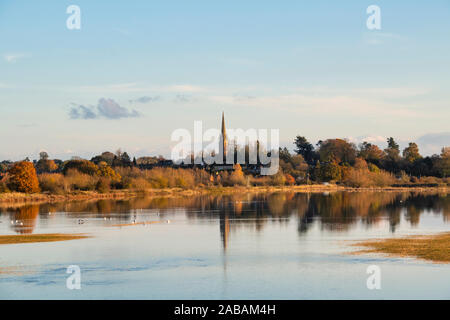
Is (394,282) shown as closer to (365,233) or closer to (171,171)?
(365,233)

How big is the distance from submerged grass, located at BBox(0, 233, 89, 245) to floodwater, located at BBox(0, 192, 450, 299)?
126 cm

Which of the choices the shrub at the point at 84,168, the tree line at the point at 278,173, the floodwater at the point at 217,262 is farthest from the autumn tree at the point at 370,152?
the floodwater at the point at 217,262

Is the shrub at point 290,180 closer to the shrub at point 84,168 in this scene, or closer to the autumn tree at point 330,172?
the autumn tree at point 330,172

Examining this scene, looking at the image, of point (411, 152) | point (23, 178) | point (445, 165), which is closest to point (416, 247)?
point (23, 178)

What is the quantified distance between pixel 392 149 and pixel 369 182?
47561 mm

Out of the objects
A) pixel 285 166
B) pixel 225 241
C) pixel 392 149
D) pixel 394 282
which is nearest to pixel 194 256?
pixel 225 241

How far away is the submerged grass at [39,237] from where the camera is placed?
35438mm

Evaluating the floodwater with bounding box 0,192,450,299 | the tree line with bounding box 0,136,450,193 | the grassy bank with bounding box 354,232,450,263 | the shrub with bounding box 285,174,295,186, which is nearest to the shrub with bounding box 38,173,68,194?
the tree line with bounding box 0,136,450,193

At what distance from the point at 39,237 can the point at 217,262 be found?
49.0 ft

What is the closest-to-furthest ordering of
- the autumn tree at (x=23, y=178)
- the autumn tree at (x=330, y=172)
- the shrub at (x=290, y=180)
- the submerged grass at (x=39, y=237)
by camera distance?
the submerged grass at (x=39, y=237) < the autumn tree at (x=23, y=178) < the shrub at (x=290, y=180) < the autumn tree at (x=330, y=172)

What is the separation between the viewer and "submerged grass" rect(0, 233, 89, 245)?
35438 mm

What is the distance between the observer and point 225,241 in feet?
116

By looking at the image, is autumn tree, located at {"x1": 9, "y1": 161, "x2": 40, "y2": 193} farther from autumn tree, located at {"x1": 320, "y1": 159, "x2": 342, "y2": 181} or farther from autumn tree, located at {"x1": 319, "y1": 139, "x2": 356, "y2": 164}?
autumn tree, located at {"x1": 319, "y1": 139, "x2": 356, "y2": 164}

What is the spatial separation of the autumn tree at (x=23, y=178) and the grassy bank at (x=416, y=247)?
60375 mm
